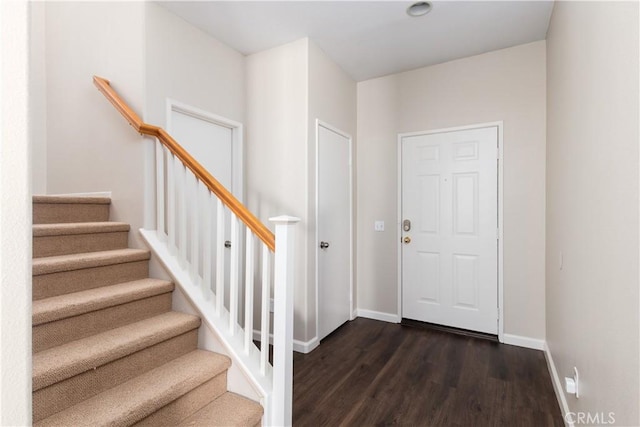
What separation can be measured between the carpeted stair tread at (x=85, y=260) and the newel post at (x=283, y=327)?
40.7 inches

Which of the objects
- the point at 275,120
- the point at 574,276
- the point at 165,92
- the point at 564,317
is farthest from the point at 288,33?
the point at 564,317

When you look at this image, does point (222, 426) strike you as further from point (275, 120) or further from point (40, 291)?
point (275, 120)

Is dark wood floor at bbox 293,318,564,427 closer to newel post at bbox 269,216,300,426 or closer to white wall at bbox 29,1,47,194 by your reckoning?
newel post at bbox 269,216,300,426

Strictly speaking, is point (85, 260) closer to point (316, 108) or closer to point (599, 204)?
point (316, 108)

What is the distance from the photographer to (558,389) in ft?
6.88

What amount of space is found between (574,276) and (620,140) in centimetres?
96

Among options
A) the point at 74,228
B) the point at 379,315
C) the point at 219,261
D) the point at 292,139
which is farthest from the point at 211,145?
the point at 379,315

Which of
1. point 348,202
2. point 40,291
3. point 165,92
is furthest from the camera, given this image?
point 348,202

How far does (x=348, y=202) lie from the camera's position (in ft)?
11.7

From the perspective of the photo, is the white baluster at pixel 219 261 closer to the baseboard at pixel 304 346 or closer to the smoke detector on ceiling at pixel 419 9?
the baseboard at pixel 304 346

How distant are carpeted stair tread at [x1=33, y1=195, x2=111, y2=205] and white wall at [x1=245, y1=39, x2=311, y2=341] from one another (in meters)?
1.18

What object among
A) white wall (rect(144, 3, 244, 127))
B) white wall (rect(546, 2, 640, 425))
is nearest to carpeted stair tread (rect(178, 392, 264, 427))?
white wall (rect(546, 2, 640, 425))

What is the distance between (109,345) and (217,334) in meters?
0.54

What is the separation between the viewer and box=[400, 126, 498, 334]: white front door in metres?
3.07
